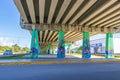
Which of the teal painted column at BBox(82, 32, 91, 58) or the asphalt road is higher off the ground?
the teal painted column at BBox(82, 32, 91, 58)

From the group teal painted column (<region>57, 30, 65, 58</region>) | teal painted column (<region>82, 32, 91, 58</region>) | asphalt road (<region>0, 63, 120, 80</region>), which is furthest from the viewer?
teal painted column (<region>82, 32, 91, 58</region>)

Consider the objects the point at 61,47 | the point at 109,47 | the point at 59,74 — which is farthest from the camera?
the point at 109,47

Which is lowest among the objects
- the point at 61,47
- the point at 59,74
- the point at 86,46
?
the point at 59,74

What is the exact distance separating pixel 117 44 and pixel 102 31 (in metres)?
59.5

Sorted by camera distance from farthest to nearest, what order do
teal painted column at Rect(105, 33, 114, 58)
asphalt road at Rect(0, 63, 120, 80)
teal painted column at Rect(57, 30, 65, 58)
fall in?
1. teal painted column at Rect(105, 33, 114, 58)
2. teal painted column at Rect(57, 30, 65, 58)
3. asphalt road at Rect(0, 63, 120, 80)

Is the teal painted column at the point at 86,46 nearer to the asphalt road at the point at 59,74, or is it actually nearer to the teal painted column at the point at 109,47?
the teal painted column at the point at 109,47

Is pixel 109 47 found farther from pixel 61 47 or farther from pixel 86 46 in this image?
pixel 61 47

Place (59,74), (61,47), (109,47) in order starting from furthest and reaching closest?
(109,47), (61,47), (59,74)

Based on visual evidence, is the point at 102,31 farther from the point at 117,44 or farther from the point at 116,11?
the point at 117,44

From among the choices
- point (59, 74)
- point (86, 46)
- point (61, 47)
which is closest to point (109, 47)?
point (86, 46)

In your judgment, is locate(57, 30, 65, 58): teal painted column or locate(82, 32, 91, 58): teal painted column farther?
locate(82, 32, 91, 58): teal painted column

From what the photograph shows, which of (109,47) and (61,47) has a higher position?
(109,47)

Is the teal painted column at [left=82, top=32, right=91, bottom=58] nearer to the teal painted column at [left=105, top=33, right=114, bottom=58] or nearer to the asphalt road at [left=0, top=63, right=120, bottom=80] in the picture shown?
the teal painted column at [left=105, top=33, right=114, bottom=58]

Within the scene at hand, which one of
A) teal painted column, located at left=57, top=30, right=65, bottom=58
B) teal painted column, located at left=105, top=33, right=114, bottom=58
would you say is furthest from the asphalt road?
teal painted column, located at left=105, top=33, right=114, bottom=58
